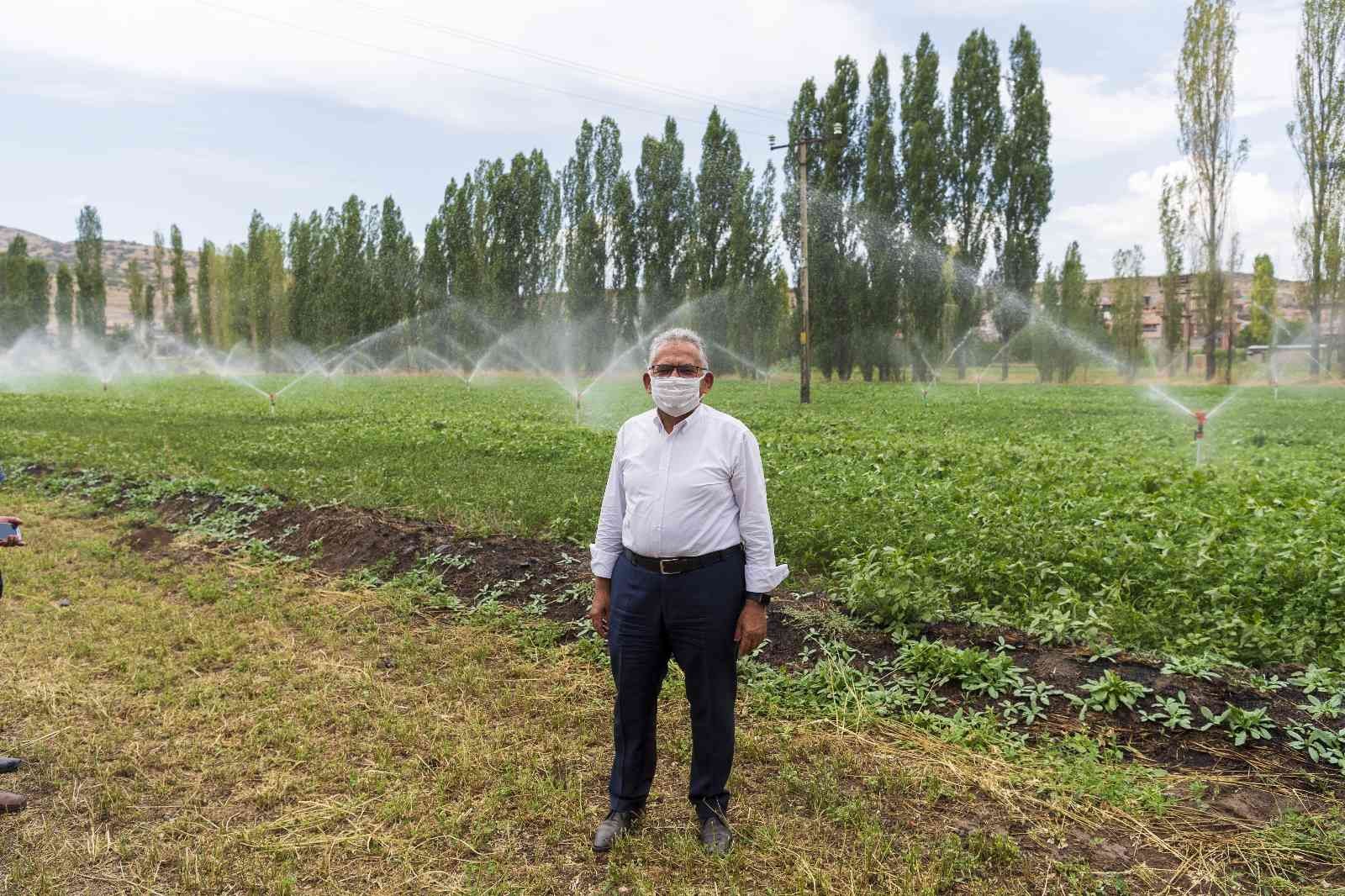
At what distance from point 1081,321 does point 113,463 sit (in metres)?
47.9

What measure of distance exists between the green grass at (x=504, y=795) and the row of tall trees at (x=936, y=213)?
35.5 m

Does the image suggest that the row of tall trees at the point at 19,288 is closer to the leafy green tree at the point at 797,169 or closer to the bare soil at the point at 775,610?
the leafy green tree at the point at 797,169

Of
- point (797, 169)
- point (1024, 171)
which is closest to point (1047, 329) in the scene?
point (1024, 171)

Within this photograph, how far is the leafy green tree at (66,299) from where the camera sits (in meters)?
65.2

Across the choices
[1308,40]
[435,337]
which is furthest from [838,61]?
[435,337]

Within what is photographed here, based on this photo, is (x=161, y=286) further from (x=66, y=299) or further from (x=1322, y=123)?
(x=1322, y=123)

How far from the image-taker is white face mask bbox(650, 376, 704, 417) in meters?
3.24

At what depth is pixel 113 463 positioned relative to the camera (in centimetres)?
1263

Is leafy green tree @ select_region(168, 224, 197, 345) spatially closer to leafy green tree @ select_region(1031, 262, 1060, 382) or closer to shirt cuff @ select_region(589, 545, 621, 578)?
leafy green tree @ select_region(1031, 262, 1060, 382)

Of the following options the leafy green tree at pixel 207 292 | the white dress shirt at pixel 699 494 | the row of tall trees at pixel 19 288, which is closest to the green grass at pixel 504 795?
the white dress shirt at pixel 699 494

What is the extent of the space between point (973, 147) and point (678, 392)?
40.0 metres

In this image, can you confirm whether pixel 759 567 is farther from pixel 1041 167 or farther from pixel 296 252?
pixel 296 252

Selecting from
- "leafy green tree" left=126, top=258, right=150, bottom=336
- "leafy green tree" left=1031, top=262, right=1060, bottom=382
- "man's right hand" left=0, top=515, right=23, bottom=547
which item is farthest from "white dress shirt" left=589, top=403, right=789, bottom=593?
"leafy green tree" left=126, top=258, right=150, bottom=336

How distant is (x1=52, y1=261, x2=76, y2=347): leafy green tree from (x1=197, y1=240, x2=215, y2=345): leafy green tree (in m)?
8.13
